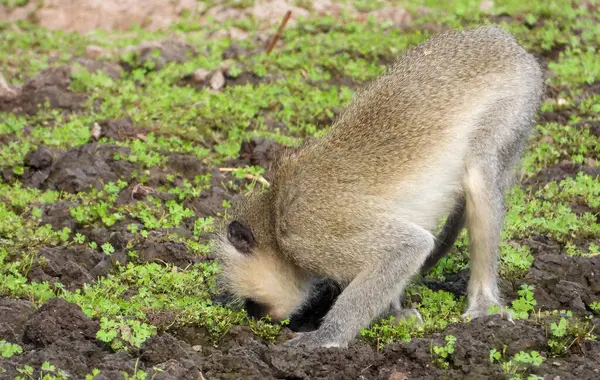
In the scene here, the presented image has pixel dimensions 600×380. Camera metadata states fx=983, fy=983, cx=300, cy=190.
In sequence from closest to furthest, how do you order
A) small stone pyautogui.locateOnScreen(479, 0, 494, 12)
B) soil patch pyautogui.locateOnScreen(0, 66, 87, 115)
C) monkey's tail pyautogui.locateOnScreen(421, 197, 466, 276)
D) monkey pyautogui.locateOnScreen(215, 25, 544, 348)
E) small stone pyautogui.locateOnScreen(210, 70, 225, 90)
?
monkey pyautogui.locateOnScreen(215, 25, 544, 348) < monkey's tail pyautogui.locateOnScreen(421, 197, 466, 276) < soil patch pyautogui.locateOnScreen(0, 66, 87, 115) < small stone pyautogui.locateOnScreen(210, 70, 225, 90) < small stone pyautogui.locateOnScreen(479, 0, 494, 12)

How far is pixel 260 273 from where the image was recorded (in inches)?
242

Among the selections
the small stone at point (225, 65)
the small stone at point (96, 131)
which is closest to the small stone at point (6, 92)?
the small stone at point (96, 131)

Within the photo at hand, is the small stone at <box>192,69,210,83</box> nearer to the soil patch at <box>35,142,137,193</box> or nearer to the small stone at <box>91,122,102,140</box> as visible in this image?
the small stone at <box>91,122,102,140</box>

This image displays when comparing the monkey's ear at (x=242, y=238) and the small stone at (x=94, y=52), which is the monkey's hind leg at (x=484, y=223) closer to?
the monkey's ear at (x=242, y=238)

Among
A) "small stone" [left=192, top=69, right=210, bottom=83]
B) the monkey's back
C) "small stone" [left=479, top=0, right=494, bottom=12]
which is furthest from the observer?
"small stone" [left=479, top=0, right=494, bottom=12]

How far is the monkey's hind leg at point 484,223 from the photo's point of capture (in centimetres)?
623

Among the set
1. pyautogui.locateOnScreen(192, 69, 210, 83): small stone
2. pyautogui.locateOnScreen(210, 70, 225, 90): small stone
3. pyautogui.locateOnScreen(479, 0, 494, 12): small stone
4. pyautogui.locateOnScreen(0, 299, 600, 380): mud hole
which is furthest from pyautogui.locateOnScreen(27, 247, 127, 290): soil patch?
pyautogui.locateOnScreen(479, 0, 494, 12): small stone

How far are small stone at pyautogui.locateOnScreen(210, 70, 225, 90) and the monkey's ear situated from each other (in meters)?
4.60

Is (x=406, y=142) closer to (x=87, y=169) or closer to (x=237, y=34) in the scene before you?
(x=87, y=169)

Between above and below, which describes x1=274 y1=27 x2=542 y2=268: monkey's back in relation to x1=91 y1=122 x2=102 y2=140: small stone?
above

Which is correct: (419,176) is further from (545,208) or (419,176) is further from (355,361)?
(545,208)

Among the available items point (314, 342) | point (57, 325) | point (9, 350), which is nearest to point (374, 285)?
point (314, 342)

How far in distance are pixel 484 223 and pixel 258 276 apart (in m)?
1.47

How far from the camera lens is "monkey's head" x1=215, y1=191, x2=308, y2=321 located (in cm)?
614
